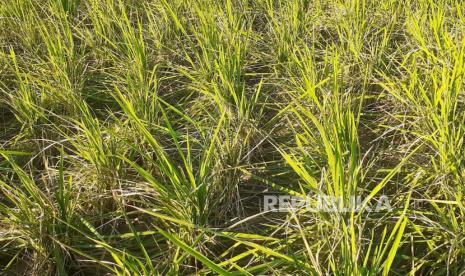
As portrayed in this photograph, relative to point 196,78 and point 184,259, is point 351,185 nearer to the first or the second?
point 184,259

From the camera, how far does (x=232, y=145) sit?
4.41 feet

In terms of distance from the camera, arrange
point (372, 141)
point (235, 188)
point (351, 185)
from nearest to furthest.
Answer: point (351, 185), point (235, 188), point (372, 141)

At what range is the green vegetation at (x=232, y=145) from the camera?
109cm

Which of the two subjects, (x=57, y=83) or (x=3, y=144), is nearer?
(x=3, y=144)

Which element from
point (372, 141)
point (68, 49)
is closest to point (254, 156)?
point (372, 141)

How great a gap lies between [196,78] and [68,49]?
52 centimetres

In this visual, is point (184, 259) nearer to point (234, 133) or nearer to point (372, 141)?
point (234, 133)

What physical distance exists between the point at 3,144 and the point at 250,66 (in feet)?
2.86

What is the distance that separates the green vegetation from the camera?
3.59ft

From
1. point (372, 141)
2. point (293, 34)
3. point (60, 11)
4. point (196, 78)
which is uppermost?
point (60, 11)

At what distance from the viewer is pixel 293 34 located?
1.81m

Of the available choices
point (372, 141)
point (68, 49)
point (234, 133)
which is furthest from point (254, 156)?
point (68, 49)

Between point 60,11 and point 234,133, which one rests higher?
point 60,11

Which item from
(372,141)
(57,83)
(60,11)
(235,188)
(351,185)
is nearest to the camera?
(351,185)
